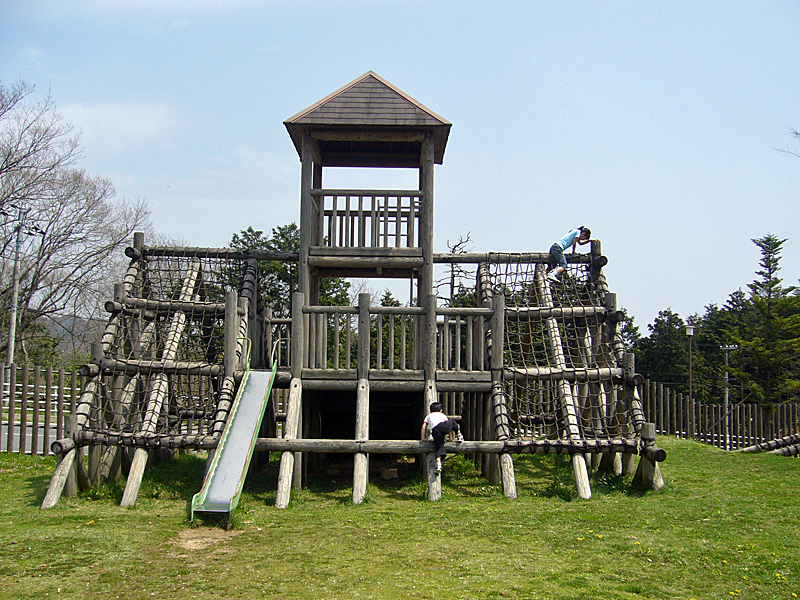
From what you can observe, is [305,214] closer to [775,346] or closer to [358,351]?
[358,351]

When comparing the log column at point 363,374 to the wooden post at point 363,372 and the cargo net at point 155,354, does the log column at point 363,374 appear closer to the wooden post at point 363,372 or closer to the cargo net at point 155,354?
the wooden post at point 363,372

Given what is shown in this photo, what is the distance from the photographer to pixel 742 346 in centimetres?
2430

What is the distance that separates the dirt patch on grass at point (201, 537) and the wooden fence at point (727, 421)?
13.4 metres

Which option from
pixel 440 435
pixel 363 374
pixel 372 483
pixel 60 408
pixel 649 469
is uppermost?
pixel 363 374

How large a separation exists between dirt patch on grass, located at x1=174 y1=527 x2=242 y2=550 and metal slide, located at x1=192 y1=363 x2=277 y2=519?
24 centimetres

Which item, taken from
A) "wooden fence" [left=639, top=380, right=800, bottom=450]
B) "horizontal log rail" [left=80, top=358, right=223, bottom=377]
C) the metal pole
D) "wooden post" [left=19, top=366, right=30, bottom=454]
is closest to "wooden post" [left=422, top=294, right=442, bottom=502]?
"horizontal log rail" [left=80, top=358, right=223, bottom=377]

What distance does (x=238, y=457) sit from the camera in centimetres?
874

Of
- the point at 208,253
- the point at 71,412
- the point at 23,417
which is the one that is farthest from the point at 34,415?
the point at 208,253

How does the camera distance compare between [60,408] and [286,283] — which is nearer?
[60,408]

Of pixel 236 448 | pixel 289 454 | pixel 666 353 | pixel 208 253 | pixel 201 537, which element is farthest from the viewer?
pixel 666 353

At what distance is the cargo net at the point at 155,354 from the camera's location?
977 centimetres

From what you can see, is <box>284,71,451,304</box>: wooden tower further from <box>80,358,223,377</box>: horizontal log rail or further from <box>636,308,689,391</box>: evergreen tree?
<box>636,308,689,391</box>: evergreen tree

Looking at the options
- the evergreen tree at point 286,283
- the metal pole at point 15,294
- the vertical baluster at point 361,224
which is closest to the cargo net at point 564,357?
the vertical baluster at point 361,224

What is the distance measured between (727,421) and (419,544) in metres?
14.6
